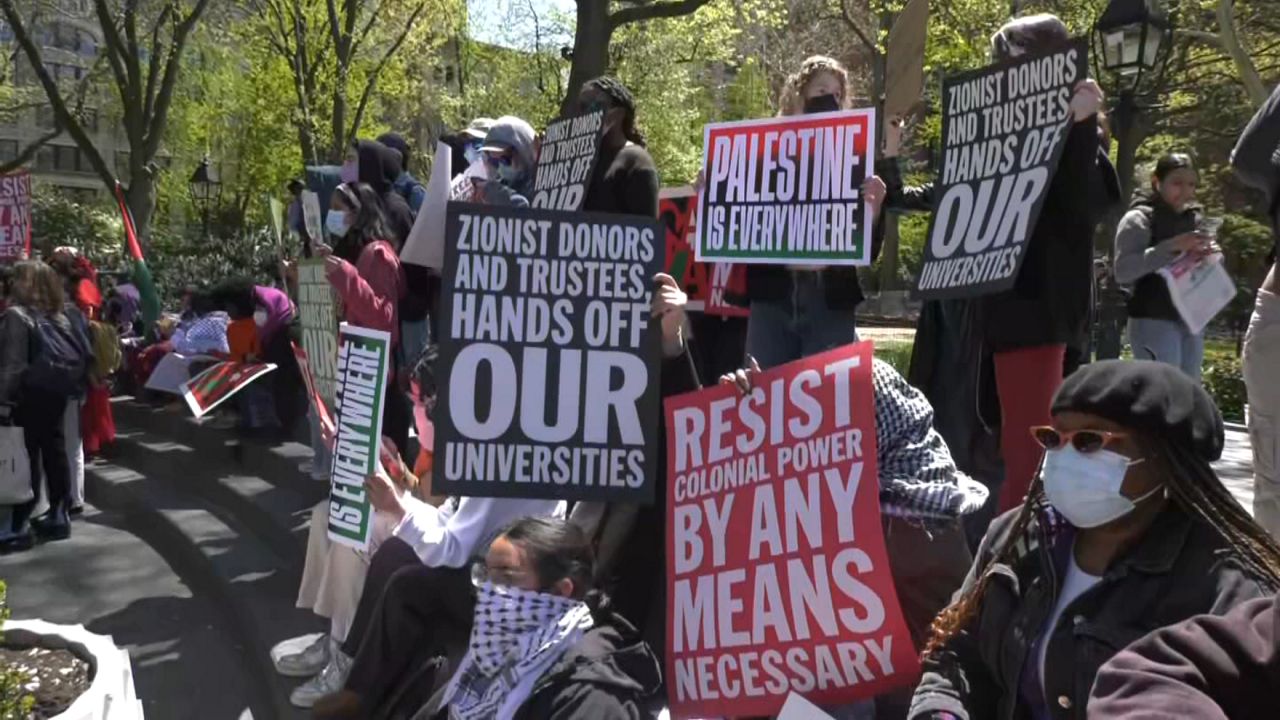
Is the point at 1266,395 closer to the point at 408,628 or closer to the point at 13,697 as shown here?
the point at 408,628

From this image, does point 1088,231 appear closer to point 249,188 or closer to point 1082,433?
point 1082,433

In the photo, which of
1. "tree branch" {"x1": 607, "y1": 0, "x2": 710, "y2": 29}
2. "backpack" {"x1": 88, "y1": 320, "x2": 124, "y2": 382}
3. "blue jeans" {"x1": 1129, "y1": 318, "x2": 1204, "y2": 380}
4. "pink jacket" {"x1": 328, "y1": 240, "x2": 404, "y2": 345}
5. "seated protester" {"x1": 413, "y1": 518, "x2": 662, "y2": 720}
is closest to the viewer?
"seated protester" {"x1": 413, "y1": 518, "x2": 662, "y2": 720}

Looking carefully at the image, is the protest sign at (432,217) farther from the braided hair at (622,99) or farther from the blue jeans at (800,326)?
the blue jeans at (800,326)

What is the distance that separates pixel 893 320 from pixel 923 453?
29596 millimetres

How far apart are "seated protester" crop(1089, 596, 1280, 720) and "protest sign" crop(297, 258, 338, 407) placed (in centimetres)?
404

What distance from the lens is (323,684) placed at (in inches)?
181

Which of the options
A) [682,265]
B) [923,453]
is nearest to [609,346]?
[923,453]

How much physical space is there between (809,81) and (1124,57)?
5715mm

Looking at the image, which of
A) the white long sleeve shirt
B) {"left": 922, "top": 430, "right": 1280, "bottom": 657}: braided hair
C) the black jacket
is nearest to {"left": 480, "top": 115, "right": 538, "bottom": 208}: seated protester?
the white long sleeve shirt

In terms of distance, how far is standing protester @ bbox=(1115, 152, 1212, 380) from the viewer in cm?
613

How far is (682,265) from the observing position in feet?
20.7

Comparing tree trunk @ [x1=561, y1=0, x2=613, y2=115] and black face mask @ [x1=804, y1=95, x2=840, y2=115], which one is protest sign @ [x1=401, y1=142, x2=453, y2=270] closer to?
black face mask @ [x1=804, y1=95, x2=840, y2=115]

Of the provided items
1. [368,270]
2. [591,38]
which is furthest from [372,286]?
[591,38]

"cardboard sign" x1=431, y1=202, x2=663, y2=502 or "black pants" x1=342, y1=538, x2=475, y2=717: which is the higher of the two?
"cardboard sign" x1=431, y1=202, x2=663, y2=502
